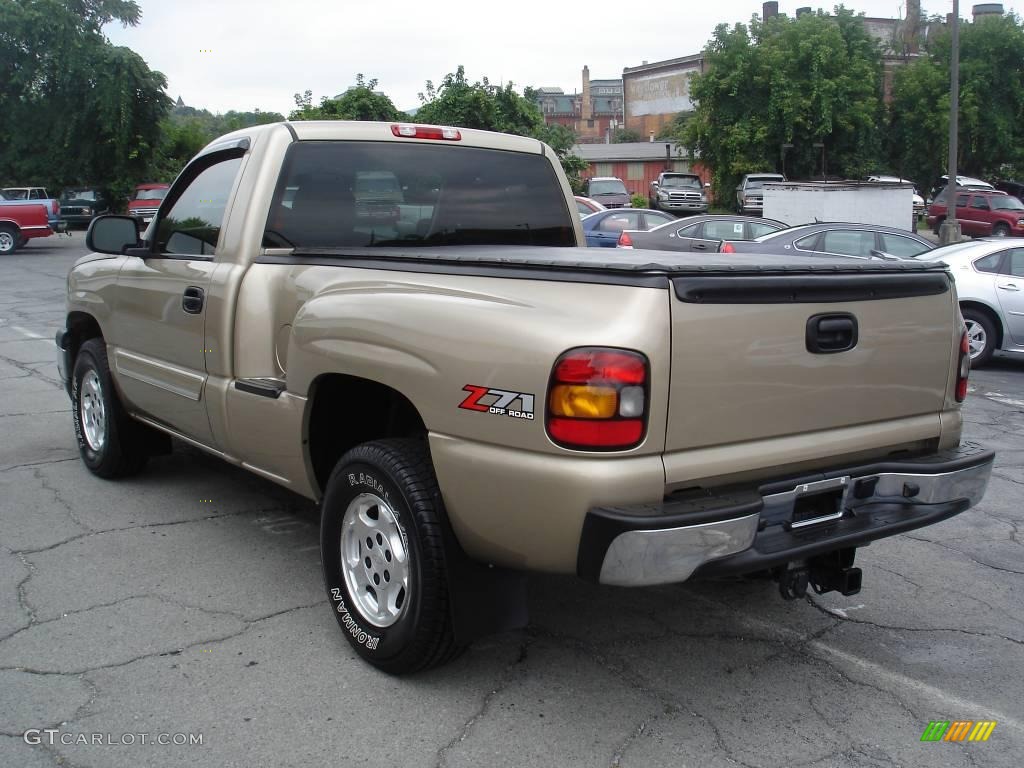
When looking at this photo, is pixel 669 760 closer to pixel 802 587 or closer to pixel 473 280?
pixel 802 587

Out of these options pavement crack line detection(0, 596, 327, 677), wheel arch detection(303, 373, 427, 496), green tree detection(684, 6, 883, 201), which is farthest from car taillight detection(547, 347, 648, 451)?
green tree detection(684, 6, 883, 201)

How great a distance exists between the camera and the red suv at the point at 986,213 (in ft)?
102

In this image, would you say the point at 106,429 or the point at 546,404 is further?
the point at 106,429

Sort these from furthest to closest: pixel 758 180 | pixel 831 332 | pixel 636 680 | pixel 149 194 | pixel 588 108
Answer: pixel 588 108 → pixel 758 180 → pixel 149 194 → pixel 636 680 → pixel 831 332

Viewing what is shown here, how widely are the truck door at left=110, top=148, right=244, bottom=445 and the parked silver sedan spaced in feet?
28.1

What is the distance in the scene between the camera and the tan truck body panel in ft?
9.06

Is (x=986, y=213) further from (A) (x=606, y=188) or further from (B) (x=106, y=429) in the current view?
(B) (x=106, y=429)

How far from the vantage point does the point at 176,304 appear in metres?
4.61

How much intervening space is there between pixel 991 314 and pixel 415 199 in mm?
8258

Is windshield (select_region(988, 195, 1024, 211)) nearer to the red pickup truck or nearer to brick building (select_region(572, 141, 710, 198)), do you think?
the red pickup truck

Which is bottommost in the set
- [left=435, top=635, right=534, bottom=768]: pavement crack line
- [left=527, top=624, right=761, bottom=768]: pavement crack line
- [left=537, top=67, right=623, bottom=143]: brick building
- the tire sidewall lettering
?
[left=527, top=624, right=761, bottom=768]: pavement crack line

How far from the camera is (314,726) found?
10.1ft

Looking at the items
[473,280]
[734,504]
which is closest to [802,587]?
[734,504]

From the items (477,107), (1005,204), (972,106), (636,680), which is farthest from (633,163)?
(636,680)
